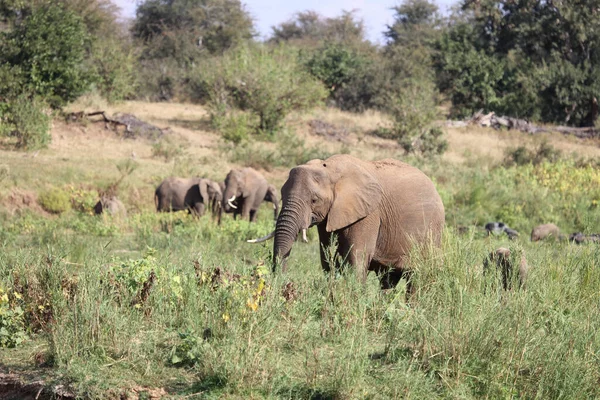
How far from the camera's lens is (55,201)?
1820 cm

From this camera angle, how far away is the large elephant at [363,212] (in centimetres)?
793

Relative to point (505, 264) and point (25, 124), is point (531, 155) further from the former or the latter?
point (505, 264)

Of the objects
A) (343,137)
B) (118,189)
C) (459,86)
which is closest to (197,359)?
(118,189)

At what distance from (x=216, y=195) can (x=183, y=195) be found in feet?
2.68

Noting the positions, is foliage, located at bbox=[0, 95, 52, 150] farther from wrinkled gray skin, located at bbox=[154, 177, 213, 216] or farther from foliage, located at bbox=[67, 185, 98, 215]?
wrinkled gray skin, located at bbox=[154, 177, 213, 216]

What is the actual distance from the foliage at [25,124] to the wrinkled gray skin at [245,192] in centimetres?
561

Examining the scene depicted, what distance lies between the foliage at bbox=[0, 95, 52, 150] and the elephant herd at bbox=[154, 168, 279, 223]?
14.4 feet

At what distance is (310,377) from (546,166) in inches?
803

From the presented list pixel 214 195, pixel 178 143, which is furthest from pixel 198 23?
pixel 214 195

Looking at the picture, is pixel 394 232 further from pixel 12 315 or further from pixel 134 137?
pixel 134 137

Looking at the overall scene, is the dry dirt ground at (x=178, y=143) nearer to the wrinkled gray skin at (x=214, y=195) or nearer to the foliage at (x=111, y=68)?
the foliage at (x=111, y=68)

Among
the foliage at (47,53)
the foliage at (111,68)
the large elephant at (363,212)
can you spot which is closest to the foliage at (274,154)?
the foliage at (47,53)

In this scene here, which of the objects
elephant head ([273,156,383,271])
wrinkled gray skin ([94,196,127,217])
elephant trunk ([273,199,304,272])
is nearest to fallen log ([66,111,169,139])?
wrinkled gray skin ([94,196,127,217])

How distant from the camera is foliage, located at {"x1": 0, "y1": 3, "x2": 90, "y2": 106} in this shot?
78.2 ft
